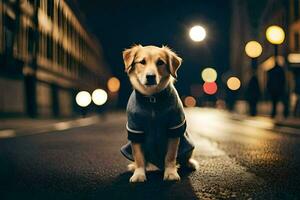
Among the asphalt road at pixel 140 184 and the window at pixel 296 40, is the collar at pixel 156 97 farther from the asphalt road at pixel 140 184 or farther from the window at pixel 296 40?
the window at pixel 296 40

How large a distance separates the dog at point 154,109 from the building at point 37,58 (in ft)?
37.1

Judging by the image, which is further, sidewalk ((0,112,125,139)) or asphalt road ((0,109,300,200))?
sidewalk ((0,112,125,139))

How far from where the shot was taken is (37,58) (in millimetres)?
33969

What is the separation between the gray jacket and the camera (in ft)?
16.9

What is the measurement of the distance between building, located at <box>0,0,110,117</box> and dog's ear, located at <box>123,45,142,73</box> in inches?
438

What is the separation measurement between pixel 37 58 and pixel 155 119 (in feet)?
98.8

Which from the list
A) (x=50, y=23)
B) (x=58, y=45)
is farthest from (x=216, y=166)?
(x=58, y=45)

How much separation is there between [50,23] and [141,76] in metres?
34.9

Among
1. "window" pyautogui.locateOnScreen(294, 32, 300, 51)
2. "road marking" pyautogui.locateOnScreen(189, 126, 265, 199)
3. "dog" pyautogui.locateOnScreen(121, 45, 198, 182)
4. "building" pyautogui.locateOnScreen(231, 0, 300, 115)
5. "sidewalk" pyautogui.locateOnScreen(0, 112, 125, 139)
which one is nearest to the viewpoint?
"road marking" pyautogui.locateOnScreen(189, 126, 265, 199)

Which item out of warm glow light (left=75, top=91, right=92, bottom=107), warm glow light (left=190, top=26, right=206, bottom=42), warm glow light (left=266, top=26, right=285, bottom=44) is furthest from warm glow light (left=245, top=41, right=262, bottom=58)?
warm glow light (left=75, top=91, right=92, bottom=107)

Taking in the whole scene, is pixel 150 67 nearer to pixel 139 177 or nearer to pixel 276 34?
pixel 139 177

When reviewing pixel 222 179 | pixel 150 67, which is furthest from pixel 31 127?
pixel 150 67

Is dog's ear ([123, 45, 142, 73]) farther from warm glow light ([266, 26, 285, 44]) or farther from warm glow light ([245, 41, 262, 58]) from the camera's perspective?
warm glow light ([245, 41, 262, 58])

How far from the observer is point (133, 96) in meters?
5.31
